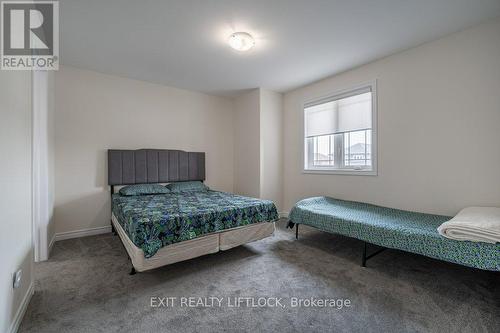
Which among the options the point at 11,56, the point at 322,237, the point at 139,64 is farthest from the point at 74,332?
the point at 139,64

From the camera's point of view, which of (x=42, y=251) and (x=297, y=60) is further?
(x=297, y=60)

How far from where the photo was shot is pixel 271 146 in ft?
14.2

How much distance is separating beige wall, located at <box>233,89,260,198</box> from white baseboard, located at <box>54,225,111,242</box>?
2.46 metres

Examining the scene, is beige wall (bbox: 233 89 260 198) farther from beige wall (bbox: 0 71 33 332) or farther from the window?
beige wall (bbox: 0 71 33 332)

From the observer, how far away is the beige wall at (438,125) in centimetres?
224

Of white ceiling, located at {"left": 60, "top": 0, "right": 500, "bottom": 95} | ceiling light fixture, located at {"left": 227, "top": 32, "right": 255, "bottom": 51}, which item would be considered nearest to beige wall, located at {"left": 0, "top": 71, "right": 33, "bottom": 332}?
white ceiling, located at {"left": 60, "top": 0, "right": 500, "bottom": 95}

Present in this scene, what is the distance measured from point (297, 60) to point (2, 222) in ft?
10.9

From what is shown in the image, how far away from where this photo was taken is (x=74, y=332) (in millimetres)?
1425

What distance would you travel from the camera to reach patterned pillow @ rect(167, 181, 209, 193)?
377 cm

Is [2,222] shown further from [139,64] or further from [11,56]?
[139,64]

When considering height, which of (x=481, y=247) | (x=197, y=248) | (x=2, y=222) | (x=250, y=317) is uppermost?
(x=2, y=222)

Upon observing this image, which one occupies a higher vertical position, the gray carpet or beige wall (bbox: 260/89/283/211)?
beige wall (bbox: 260/89/283/211)

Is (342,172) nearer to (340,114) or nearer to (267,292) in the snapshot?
(340,114)

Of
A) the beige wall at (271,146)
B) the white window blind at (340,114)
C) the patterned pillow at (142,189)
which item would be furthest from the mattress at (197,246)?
the white window blind at (340,114)
